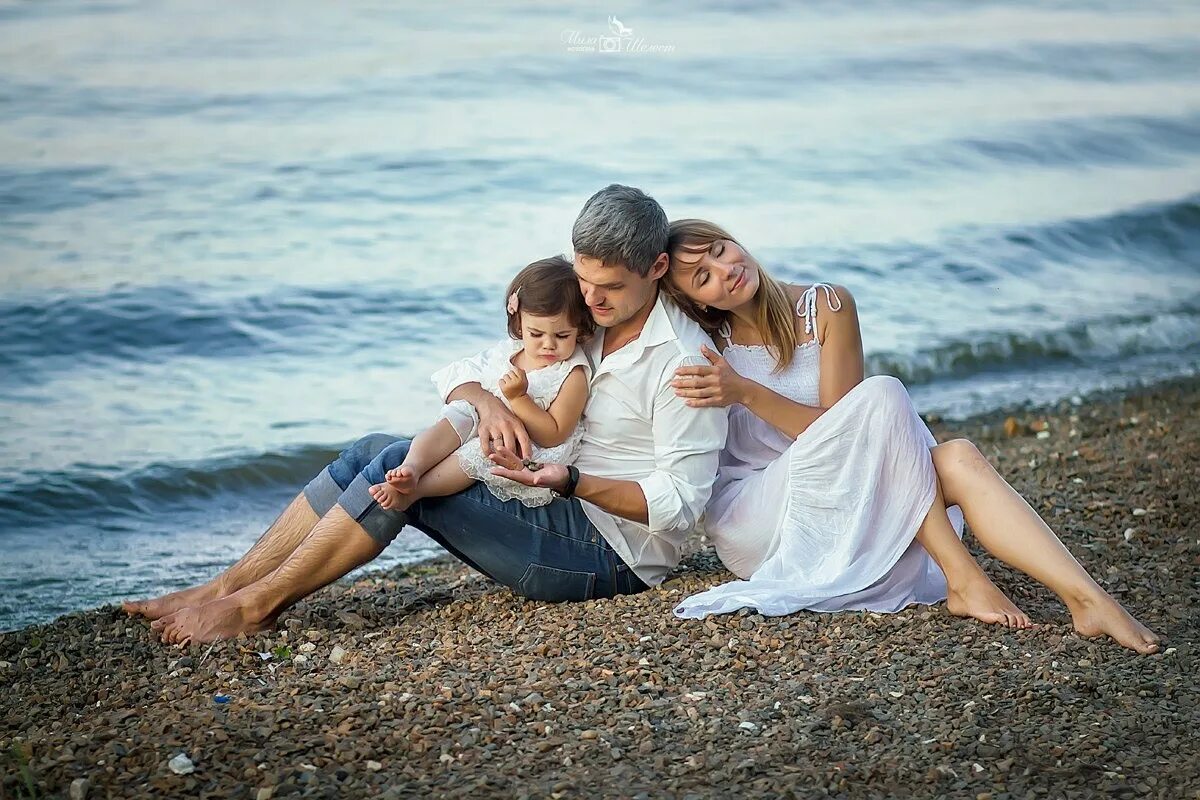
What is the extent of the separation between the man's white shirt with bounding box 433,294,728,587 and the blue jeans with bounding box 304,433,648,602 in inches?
7.0

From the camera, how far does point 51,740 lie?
140 inches

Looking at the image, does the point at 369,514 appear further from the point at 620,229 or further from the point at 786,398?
the point at 786,398

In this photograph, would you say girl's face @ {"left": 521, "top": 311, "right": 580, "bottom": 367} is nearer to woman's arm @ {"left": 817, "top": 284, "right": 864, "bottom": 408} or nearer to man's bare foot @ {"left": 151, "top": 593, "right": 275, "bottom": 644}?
woman's arm @ {"left": 817, "top": 284, "right": 864, "bottom": 408}

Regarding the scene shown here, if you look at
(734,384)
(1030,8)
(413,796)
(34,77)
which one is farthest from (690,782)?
(1030,8)

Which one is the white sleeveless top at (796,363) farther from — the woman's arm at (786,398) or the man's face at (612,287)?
the man's face at (612,287)

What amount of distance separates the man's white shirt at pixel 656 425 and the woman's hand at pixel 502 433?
0.23m

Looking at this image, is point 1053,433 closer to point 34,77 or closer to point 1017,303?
point 1017,303

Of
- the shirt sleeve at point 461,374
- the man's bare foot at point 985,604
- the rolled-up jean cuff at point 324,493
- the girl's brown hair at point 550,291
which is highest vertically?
the girl's brown hair at point 550,291

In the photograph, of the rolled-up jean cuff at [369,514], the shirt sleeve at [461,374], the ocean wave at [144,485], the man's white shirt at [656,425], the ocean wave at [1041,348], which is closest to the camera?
the man's white shirt at [656,425]

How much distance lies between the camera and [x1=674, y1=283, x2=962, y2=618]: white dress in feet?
13.8

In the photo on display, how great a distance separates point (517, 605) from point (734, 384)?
1121mm

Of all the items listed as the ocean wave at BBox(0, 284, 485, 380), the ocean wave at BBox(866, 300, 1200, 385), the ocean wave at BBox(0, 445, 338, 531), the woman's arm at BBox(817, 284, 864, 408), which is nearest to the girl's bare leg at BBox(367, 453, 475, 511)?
the woman's arm at BBox(817, 284, 864, 408)

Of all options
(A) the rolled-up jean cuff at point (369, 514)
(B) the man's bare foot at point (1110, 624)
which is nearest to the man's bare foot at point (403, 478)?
(A) the rolled-up jean cuff at point (369, 514)

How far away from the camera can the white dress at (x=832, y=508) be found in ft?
13.8
